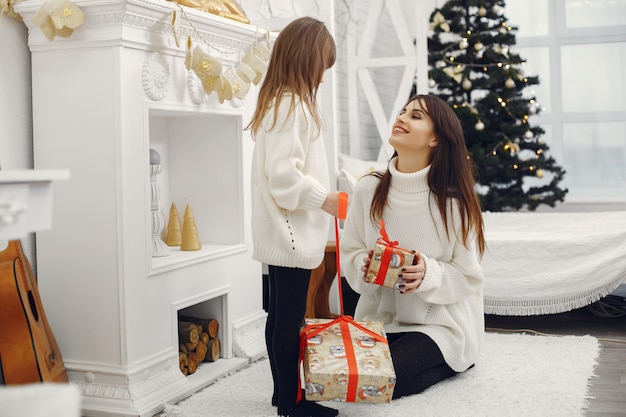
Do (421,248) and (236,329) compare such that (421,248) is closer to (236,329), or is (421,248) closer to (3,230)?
(236,329)

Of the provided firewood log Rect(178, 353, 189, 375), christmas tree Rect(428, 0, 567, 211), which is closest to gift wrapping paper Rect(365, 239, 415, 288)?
firewood log Rect(178, 353, 189, 375)

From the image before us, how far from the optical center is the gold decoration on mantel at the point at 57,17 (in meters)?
2.53

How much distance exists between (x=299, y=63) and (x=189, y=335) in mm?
1256

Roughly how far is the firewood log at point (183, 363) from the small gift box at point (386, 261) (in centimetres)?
84

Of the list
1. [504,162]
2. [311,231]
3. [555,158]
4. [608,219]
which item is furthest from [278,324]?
[555,158]

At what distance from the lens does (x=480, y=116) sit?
5.70m

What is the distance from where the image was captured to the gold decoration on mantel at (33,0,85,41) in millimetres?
2531

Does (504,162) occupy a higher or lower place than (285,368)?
higher

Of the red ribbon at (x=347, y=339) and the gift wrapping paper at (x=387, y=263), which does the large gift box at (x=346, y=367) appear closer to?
the red ribbon at (x=347, y=339)

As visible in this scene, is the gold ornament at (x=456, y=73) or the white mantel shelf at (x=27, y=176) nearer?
the white mantel shelf at (x=27, y=176)

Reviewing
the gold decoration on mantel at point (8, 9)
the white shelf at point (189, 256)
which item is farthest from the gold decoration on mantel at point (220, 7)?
the white shelf at point (189, 256)

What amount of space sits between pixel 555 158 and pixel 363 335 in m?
4.06

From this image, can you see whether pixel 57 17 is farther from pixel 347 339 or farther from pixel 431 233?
pixel 431 233

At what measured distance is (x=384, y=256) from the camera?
8.89 feet
